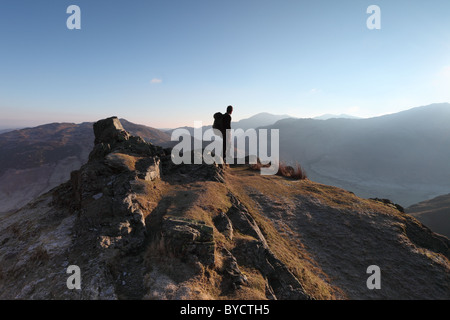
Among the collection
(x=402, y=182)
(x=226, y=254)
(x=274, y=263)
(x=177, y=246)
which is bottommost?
(x=402, y=182)

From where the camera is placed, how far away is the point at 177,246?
3941 millimetres

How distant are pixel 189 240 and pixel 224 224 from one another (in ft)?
4.41

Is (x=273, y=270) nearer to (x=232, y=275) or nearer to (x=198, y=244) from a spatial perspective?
(x=232, y=275)

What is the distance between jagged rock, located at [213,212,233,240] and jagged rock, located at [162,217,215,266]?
727 mm

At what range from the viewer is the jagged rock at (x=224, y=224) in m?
4.94

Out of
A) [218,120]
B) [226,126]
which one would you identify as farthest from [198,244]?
[218,120]

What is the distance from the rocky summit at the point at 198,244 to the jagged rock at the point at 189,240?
0.02m

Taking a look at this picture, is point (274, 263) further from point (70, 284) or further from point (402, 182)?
point (402, 182)

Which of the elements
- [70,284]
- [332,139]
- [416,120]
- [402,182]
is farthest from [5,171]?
[416,120]

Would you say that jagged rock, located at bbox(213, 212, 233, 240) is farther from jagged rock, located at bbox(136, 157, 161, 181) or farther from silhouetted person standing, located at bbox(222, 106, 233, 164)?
silhouetted person standing, located at bbox(222, 106, 233, 164)

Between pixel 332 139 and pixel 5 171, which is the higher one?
pixel 332 139

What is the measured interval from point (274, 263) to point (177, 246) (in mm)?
2136

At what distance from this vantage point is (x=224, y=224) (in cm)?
519
